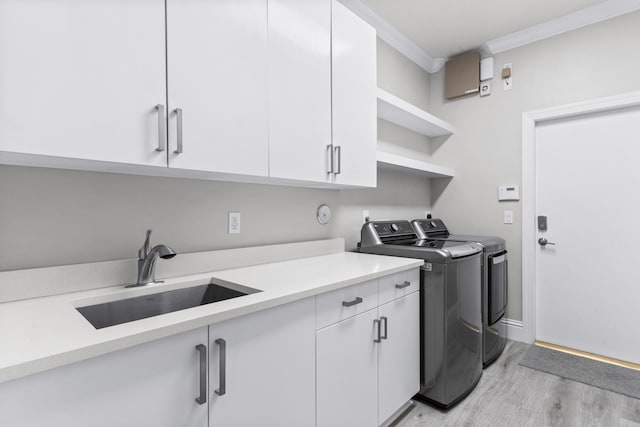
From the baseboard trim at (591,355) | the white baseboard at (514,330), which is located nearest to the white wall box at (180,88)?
the white baseboard at (514,330)

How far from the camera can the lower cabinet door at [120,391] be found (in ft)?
2.21

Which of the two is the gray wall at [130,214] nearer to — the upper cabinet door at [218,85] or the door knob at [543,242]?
the upper cabinet door at [218,85]

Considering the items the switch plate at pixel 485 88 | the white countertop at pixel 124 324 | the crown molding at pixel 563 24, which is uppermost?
the crown molding at pixel 563 24

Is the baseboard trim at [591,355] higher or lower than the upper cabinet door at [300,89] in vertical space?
lower

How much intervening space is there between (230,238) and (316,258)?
1.86 feet

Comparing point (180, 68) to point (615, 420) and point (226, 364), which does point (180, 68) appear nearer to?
point (226, 364)

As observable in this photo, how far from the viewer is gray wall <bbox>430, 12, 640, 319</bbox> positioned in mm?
2432

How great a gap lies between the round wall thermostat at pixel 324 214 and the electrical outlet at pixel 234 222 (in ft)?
2.06

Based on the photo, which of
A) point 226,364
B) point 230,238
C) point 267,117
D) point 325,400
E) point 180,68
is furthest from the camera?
point 230,238

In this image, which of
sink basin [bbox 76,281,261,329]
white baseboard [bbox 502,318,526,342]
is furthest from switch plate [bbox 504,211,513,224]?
sink basin [bbox 76,281,261,329]

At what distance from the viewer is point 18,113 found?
85 centimetres

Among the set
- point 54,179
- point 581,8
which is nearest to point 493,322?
point 581,8

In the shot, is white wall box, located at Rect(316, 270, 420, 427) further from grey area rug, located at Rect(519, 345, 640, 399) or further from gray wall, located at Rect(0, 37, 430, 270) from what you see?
grey area rug, located at Rect(519, 345, 640, 399)

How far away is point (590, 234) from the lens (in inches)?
101
